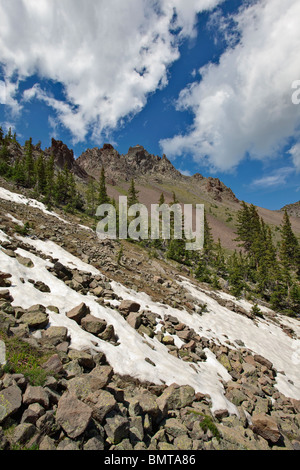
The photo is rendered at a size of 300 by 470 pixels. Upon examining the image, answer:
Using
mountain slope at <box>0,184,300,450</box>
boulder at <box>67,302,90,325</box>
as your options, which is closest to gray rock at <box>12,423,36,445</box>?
mountain slope at <box>0,184,300,450</box>

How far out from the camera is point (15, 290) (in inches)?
298

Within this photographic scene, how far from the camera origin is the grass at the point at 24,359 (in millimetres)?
4375

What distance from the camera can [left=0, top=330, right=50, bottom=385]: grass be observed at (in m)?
4.38

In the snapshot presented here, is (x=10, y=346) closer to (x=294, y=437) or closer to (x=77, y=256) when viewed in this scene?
(x=294, y=437)

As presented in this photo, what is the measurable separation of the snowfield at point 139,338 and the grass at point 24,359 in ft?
4.31

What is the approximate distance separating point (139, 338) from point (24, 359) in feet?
15.1

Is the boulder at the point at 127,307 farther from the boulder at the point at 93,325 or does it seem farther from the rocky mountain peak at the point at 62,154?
the rocky mountain peak at the point at 62,154

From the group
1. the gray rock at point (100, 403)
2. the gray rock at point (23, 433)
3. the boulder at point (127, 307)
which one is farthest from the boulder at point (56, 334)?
the boulder at point (127, 307)

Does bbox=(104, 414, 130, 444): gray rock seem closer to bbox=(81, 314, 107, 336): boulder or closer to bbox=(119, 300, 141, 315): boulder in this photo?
bbox=(81, 314, 107, 336): boulder

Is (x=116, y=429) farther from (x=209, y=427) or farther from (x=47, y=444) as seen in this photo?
(x=209, y=427)
